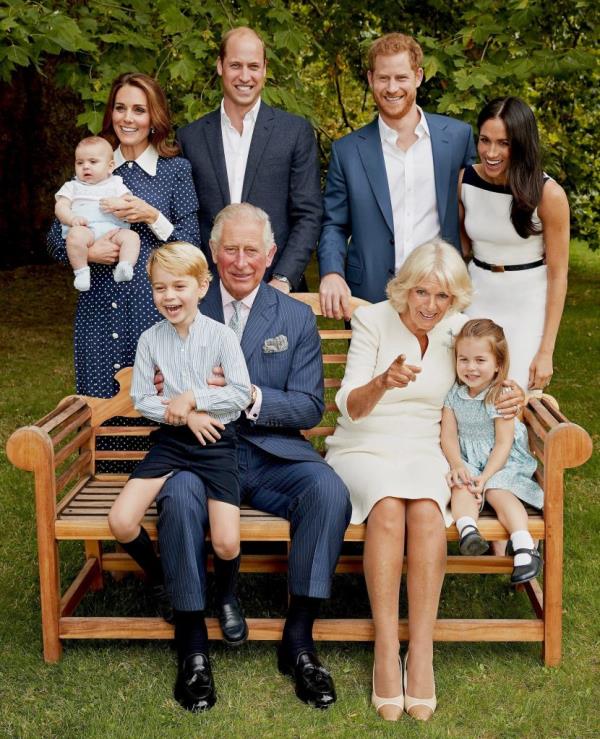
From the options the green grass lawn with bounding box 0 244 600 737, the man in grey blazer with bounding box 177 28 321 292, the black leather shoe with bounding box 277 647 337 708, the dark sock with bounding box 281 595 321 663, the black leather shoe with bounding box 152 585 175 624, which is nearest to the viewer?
the green grass lawn with bounding box 0 244 600 737

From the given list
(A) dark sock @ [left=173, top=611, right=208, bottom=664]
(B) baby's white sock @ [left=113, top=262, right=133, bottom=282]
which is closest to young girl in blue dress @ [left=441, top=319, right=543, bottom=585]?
(A) dark sock @ [left=173, top=611, right=208, bottom=664]

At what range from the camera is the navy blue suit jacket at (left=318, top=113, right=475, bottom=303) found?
173 inches

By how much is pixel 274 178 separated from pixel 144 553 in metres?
1.79

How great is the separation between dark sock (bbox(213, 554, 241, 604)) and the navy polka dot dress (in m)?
1.13

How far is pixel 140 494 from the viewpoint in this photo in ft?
11.7

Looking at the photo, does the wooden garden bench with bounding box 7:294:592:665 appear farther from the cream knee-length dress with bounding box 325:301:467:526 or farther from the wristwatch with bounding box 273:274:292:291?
Result: the wristwatch with bounding box 273:274:292:291

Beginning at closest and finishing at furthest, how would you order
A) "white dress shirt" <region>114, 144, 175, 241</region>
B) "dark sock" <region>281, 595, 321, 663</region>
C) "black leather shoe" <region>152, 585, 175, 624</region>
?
1. "dark sock" <region>281, 595, 321, 663</region>
2. "black leather shoe" <region>152, 585, 175, 624</region>
3. "white dress shirt" <region>114, 144, 175, 241</region>

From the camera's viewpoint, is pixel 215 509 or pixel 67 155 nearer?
pixel 215 509

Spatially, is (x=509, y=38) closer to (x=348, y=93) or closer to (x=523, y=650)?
(x=523, y=650)

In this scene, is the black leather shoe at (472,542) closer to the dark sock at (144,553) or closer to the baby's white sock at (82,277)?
the dark sock at (144,553)

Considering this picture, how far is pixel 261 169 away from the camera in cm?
444

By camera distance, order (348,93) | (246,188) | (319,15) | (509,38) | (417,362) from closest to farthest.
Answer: (417,362) < (246,188) < (509,38) < (319,15) < (348,93)

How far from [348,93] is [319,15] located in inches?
208

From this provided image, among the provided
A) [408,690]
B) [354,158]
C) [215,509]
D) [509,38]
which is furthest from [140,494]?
[509,38]
